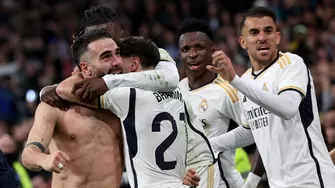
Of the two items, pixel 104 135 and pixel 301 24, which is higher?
pixel 301 24

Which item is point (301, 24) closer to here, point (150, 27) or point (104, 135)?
point (150, 27)

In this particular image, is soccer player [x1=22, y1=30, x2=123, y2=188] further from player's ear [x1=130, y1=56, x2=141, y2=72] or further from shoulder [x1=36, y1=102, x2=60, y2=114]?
player's ear [x1=130, y1=56, x2=141, y2=72]

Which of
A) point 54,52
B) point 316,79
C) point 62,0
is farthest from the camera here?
point 62,0

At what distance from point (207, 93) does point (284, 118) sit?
136 cm

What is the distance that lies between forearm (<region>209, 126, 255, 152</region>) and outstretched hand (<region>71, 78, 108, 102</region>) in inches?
59.6

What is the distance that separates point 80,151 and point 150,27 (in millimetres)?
9831

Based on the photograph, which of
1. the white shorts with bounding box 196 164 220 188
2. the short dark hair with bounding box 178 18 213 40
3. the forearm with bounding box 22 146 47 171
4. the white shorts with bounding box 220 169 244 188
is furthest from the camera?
the short dark hair with bounding box 178 18 213 40

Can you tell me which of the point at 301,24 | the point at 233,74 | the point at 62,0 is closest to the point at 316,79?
the point at 301,24

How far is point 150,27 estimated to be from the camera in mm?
15430

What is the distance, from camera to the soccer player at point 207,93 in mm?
6949

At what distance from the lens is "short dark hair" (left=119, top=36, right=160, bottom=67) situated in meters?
5.83

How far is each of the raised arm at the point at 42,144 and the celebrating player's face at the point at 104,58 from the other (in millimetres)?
403

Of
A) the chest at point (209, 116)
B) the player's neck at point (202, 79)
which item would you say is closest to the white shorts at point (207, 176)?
the chest at point (209, 116)

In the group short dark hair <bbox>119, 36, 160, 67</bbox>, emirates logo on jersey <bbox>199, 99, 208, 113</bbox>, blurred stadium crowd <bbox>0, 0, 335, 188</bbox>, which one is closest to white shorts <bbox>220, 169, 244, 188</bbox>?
emirates logo on jersey <bbox>199, 99, 208, 113</bbox>
